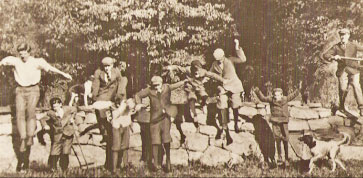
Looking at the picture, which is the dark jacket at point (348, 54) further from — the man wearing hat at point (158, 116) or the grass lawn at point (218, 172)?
the man wearing hat at point (158, 116)

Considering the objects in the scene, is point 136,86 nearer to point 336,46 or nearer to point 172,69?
point 172,69

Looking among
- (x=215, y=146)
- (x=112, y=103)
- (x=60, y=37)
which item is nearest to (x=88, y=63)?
(x=60, y=37)

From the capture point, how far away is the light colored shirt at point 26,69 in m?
6.82

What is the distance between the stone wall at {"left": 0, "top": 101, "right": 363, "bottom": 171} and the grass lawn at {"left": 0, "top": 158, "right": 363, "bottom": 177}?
291 mm

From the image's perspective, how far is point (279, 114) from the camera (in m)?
7.25

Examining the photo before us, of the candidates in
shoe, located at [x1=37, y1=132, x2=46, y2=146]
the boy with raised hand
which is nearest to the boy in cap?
the boy with raised hand

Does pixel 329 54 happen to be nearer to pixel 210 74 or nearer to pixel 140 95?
pixel 210 74

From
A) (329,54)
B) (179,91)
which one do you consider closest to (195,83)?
(179,91)

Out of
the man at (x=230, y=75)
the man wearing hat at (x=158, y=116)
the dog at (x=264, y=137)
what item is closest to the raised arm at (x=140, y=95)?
the man wearing hat at (x=158, y=116)

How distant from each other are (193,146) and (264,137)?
1294mm

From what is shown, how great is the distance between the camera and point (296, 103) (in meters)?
8.71

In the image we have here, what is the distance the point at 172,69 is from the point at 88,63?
2422 mm

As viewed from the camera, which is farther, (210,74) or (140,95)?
(210,74)

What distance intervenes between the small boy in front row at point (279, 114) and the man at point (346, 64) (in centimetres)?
141
